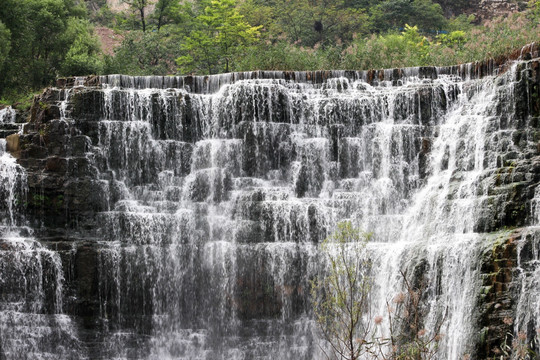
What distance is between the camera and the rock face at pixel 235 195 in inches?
883

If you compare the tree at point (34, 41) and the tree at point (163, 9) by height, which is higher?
the tree at point (163, 9)

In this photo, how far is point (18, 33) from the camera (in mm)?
34688

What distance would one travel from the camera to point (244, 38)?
1711 inches

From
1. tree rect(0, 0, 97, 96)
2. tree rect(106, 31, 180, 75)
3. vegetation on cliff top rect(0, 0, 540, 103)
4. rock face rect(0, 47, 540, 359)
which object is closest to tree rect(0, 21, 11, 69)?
vegetation on cliff top rect(0, 0, 540, 103)

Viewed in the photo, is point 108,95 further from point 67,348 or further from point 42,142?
point 67,348

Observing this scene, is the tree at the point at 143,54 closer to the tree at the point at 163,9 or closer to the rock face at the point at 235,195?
the tree at the point at 163,9

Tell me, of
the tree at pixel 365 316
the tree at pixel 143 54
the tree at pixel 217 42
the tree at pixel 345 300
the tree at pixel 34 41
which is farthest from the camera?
the tree at pixel 217 42

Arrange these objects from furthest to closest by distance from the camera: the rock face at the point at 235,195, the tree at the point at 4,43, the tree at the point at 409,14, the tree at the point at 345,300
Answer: the tree at the point at 409,14 < the tree at the point at 4,43 < the rock face at the point at 235,195 < the tree at the point at 345,300

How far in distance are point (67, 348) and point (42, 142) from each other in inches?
297

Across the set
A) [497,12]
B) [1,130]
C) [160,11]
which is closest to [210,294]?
[1,130]

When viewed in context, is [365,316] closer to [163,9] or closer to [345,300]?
[345,300]

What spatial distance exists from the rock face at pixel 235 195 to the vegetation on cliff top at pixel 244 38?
5.80 meters

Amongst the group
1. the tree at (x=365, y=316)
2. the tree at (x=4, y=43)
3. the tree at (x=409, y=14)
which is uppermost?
the tree at (x=409, y=14)

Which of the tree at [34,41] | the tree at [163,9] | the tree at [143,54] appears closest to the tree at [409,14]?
the tree at [163,9]
